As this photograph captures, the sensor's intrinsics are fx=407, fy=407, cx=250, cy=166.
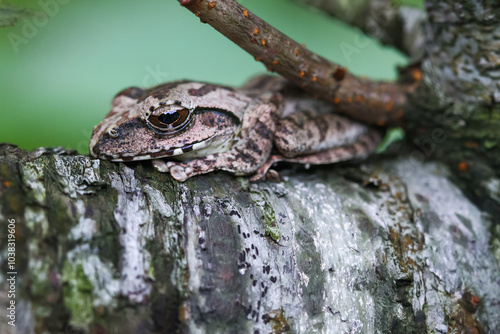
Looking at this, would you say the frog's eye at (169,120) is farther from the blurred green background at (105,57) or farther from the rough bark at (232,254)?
the blurred green background at (105,57)

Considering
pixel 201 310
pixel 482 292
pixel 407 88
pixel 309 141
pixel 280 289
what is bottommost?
pixel 201 310

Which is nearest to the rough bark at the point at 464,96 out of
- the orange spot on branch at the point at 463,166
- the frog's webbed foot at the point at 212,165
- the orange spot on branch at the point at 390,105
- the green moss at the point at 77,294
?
the orange spot on branch at the point at 463,166

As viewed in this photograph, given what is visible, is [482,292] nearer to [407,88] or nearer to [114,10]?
[407,88]

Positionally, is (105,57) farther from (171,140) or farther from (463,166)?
(463,166)

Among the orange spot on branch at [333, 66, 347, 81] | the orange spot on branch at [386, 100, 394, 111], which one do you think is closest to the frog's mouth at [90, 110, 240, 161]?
the orange spot on branch at [333, 66, 347, 81]

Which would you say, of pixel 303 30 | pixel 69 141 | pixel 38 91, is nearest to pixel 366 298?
pixel 69 141

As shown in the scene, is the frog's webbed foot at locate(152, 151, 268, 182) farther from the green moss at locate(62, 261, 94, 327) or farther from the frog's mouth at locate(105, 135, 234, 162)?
the green moss at locate(62, 261, 94, 327)
